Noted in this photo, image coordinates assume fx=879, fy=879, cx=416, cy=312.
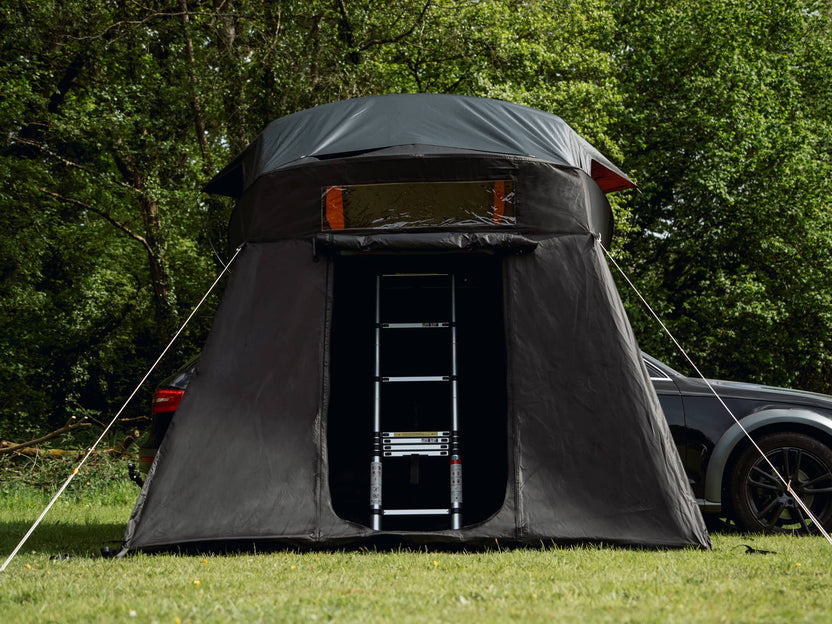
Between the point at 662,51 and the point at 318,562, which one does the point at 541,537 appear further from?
the point at 662,51

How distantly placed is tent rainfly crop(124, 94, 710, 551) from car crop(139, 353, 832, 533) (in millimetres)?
1135

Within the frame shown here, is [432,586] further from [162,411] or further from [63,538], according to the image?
[63,538]

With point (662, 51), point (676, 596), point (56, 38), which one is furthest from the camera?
point (662, 51)

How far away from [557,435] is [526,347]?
0.58 meters

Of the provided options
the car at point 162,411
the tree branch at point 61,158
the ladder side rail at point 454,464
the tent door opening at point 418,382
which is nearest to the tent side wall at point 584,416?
the ladder side rail at point 454,464

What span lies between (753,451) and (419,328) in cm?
257

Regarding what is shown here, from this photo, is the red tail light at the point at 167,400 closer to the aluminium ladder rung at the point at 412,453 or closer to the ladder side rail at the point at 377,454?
the ladder side rail at the point at 377,454

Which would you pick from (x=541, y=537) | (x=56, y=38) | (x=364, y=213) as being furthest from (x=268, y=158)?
(x=56, y=38)

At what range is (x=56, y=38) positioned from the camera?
1445cm

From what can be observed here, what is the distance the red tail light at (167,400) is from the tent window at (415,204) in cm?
180

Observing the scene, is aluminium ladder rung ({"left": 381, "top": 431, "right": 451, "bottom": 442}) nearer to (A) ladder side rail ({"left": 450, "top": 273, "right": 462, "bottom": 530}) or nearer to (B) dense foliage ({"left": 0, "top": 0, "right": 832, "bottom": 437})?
(A) ladder side rail ({"left": 450, "top": 273, "right": 462, "bottom": 530})

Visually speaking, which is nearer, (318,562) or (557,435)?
(318,562)

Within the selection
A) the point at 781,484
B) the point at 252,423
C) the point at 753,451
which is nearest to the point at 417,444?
the point at 252,423

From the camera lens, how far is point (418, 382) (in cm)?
654
